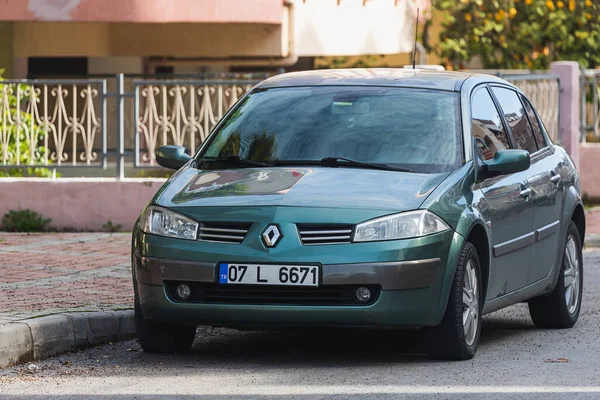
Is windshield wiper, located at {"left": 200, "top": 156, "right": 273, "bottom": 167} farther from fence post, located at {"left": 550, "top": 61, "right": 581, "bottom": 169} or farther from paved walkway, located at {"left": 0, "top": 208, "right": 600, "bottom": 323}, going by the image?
fence post, located at {"left": 550, "top": 61, "right": 581, "bottom": 169}

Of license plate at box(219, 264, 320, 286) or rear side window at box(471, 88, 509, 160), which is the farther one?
rear side window at box(471, 88, 509, 160)

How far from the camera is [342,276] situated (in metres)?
7.55

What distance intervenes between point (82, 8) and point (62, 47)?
2688 mm

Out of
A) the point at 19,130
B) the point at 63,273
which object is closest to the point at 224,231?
the point at 63,273

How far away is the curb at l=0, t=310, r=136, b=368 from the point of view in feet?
26.3

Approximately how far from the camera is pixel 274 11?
1784 cm

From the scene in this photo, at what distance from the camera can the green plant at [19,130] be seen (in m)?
15.3

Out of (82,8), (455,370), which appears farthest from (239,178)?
(82,8)

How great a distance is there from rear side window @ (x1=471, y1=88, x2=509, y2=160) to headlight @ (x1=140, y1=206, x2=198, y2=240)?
186 centimetres

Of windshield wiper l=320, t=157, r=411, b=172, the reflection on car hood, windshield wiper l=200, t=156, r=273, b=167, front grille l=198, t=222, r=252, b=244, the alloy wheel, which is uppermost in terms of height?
windshield wiper l=320, t=157, r=411, b=172

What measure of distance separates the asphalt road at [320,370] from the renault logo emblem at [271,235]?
0.66 meters

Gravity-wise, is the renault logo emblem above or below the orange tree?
below

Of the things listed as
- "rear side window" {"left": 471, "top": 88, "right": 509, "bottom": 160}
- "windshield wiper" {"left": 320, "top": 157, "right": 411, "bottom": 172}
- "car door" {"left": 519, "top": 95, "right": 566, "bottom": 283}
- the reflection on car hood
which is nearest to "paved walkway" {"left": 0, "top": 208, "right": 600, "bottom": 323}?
the reflection on car hood

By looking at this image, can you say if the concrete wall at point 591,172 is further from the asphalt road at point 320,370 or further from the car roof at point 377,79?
the car roof at point 377,79
